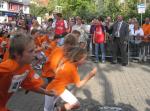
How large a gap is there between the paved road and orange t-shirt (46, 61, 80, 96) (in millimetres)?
531

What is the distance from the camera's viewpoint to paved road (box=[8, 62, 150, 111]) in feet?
24.4

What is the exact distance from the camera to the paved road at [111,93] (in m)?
7.44

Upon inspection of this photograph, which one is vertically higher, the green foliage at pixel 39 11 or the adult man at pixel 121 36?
the green foliage at pixel 39 11

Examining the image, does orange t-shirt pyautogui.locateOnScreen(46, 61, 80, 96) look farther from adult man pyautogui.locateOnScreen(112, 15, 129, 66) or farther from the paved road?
adult man pyautogui.locateOnScreen(112, 15, 129, 66)

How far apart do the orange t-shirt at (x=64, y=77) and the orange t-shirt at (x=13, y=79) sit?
124 centimetres

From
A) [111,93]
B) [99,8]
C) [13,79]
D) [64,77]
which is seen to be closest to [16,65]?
[13,79]

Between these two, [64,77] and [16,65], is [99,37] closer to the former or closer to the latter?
[64,77]

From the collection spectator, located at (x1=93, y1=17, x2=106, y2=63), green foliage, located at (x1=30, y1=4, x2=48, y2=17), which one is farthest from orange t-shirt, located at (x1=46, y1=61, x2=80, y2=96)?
green foliage, located at (x1=30, y1=4, x2=48, y2=17)

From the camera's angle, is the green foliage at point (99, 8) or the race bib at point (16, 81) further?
the green foliage at point (99, 8)

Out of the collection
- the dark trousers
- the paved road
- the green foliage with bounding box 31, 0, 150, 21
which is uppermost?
the green foliage with bounding box 31, 0, 150, 21

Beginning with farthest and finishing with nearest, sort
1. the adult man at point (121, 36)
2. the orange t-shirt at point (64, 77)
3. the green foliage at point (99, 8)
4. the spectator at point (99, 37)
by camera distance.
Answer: the green foliage at point (99, 8)
the spectator at point (99, 37)
the adult man at point (121, 36)
the orange t-shirt at point (64, 77)

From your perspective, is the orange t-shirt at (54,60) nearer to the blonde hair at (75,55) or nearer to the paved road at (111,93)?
the blonde hair at (75,55)

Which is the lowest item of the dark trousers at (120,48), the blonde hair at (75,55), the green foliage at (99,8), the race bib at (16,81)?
the dark trousers at (120,48)

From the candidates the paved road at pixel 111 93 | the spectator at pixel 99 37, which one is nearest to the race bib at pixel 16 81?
the paved road at pixel 111 93
